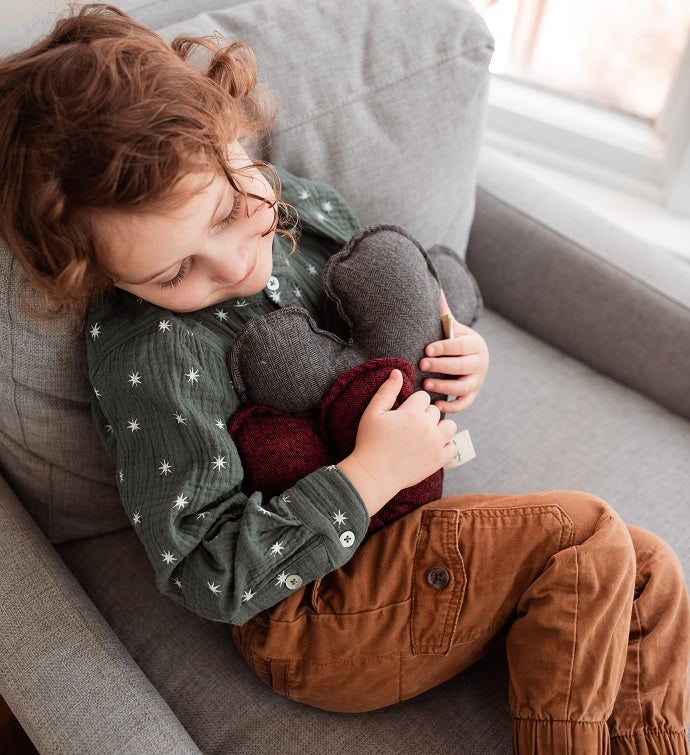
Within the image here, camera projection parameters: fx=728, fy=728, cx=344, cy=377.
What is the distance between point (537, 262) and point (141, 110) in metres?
0.74

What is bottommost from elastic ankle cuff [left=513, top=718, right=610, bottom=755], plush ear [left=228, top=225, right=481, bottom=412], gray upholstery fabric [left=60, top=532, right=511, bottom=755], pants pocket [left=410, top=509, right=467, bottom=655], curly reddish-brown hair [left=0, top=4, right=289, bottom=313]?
gray upholstery fabric [left=60, top=532, right=511, bottom=755]

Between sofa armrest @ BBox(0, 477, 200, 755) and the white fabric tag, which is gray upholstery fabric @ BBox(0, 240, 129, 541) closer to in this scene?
sofa armrest @ BBox(0, 477, 200, 755)

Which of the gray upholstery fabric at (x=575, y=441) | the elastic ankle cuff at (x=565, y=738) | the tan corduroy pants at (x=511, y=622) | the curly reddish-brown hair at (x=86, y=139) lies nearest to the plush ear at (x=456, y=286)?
the gray upholstery fabric at (x=575, y=441)

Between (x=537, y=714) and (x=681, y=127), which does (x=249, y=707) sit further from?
(x=681, y=127)

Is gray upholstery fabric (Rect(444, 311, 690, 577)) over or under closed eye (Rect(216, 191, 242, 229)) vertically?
under

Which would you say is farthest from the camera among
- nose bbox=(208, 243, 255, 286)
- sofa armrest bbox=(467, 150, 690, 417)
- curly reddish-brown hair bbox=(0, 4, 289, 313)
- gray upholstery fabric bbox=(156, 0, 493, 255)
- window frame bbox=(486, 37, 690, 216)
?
window frame bbox=(486, 37, 690, 216)

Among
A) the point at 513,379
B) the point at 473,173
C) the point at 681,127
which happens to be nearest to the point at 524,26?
the point at 681,127

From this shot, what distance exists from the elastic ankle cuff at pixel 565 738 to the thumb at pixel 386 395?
0.35 m

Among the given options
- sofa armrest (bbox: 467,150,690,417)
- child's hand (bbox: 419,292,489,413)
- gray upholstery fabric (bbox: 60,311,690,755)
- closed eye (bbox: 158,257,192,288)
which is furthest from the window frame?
closed eye (bbox: 158,257,192,288)

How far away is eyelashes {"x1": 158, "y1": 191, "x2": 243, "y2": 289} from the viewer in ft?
2.35

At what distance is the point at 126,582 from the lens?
→ 3.02ft

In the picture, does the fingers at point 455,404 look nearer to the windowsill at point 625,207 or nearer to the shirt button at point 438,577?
the shirt button at point 438,577

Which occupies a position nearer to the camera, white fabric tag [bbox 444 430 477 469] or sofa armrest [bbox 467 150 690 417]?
white fabric tag [bbox 444 430 477 469]

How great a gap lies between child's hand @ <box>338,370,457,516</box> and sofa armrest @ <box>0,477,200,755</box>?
296 mm
